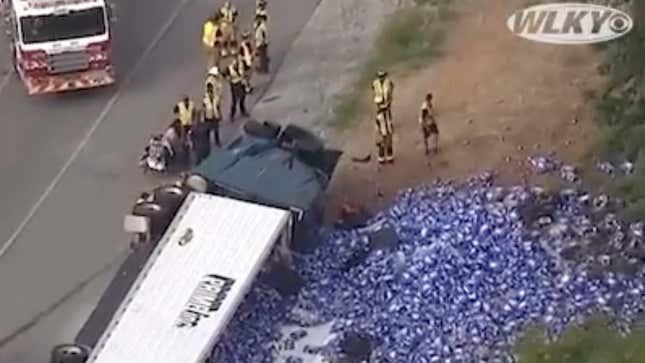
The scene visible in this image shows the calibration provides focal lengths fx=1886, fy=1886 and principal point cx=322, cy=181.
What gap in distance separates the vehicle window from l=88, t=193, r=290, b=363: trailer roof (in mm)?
6975

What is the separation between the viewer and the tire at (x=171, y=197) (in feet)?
106

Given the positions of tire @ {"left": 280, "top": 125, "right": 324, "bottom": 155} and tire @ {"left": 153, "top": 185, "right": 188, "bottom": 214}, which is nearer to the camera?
tire @ {"left": 153, "top": 185, "right": 188, "bottom": 214}

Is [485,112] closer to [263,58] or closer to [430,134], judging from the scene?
[430,134]

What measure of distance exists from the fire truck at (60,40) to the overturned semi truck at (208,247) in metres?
4.90

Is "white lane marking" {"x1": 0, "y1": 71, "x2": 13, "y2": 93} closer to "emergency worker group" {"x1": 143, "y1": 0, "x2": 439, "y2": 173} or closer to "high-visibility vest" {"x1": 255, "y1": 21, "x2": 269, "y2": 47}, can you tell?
"emergency worker group" {"x1": 143, "y1": 0, "x2": 439, "y2": 173}

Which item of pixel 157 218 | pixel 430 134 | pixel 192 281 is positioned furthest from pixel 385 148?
pixel 192 281

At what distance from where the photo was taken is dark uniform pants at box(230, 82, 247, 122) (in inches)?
1438

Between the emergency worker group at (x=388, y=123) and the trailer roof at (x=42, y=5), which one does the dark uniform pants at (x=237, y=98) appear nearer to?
the emergency worker group at (x=388, y=123)

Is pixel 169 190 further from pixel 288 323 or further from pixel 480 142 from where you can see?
pixel 480 142

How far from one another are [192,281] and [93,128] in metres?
7.89

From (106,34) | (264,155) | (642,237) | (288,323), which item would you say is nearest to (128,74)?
(106,34)

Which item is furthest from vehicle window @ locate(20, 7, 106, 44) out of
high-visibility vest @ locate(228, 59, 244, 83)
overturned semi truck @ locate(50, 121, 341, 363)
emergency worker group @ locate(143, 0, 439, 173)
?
overturned semi truck @ locate(50, 121, 341, 363)

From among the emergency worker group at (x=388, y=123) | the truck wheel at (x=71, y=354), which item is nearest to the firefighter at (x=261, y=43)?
the emergency worker group at (x=388, y=123)

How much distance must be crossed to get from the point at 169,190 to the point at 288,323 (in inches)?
139
